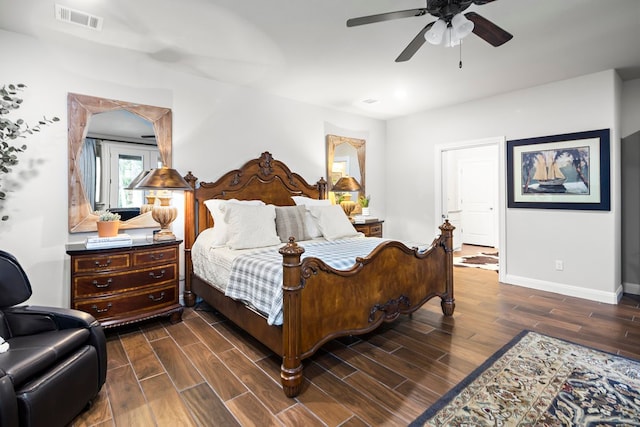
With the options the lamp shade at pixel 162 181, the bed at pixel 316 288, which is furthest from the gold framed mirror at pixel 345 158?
the lamp shade at pixel 162 181

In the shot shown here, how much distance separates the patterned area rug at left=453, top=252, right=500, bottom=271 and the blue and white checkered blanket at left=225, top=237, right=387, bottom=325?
355 centimetres

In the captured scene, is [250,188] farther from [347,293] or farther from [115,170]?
[347,293]

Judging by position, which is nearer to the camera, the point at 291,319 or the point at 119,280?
the point at 291,319

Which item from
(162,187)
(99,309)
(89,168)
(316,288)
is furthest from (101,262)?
(316,288)

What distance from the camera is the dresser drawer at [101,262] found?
2.72 meters

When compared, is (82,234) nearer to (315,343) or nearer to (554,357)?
(315,343)

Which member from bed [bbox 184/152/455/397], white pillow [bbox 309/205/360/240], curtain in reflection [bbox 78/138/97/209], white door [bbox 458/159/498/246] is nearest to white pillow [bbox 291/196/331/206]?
white pillow [bbox 309/205/360/240]

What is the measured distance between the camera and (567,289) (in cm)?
411

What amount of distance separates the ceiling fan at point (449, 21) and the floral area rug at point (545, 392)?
7.59ft

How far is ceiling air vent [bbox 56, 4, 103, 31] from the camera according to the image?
8.21ft

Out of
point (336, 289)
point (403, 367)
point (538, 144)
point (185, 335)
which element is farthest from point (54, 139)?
point (538, 144)

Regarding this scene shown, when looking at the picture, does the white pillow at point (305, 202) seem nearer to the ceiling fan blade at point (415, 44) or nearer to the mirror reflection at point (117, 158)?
the mirror reflection at point (117, 158)

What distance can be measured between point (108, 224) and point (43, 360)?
1.66 m

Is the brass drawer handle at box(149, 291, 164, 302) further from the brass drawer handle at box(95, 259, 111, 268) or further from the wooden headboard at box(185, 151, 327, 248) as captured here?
the wooden headboard at box(185, 151, 327, 248)
